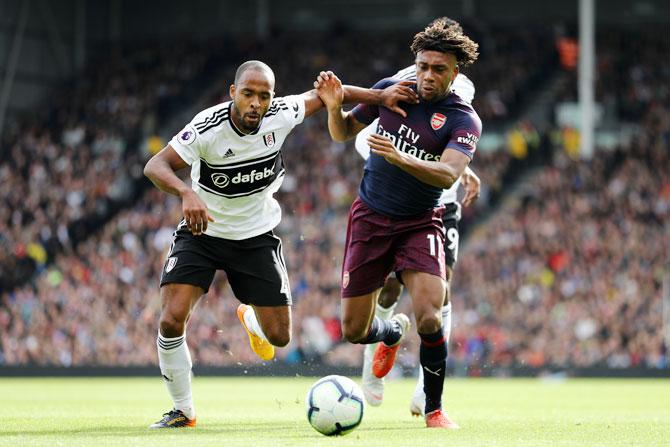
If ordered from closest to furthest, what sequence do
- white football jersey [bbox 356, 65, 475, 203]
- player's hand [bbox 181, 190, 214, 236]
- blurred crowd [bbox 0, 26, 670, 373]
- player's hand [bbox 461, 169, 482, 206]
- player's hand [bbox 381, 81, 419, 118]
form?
player's hand [bbox 181, 190, 214, 236], player's hand [bbox 381, 81, 419, 118], white football jersey [bbox 356, 65, 475, 203], player's hand [bbox 461, 169, 482, 206], blurred crowd [bbox 0, 26, 670, 373]

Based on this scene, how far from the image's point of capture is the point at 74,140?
33.6 meters

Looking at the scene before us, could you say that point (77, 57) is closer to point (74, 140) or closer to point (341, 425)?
point (74, 140)

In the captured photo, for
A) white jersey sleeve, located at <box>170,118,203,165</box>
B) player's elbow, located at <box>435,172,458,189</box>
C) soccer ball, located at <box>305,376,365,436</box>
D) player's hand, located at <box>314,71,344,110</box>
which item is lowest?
soccer ball, located at <box>305,376,365,436</box>

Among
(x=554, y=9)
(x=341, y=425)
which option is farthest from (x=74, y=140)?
(x=341, y=425)

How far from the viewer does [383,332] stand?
10547 millimetres

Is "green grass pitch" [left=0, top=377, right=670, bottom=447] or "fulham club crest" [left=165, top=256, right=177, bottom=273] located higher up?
"fulham club crest" [left=165, top=256, right=177, bottom=273]

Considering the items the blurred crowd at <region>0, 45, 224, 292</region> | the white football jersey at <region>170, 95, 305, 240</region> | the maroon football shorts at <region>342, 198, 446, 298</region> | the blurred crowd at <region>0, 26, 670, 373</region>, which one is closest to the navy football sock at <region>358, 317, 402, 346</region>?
the maroon football shorts at <region>342, 198, 446, 298</region>

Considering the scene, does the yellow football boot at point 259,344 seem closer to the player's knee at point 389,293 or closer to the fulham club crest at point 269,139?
the player's knee at point 389,293

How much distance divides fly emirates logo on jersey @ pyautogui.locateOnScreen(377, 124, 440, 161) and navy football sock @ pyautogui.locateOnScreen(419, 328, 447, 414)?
1347 millimetres

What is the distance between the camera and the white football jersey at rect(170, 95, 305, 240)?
9.55 meters

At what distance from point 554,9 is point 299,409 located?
2535cm

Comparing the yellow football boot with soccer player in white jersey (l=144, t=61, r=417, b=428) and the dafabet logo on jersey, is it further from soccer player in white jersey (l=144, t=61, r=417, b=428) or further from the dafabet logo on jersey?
the dafabet logo on jersey

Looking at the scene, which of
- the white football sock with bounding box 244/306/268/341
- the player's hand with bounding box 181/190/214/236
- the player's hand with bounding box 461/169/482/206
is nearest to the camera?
the player's hand with bounding box 181/190/214/236

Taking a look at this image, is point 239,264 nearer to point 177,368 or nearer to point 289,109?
point 177,368
